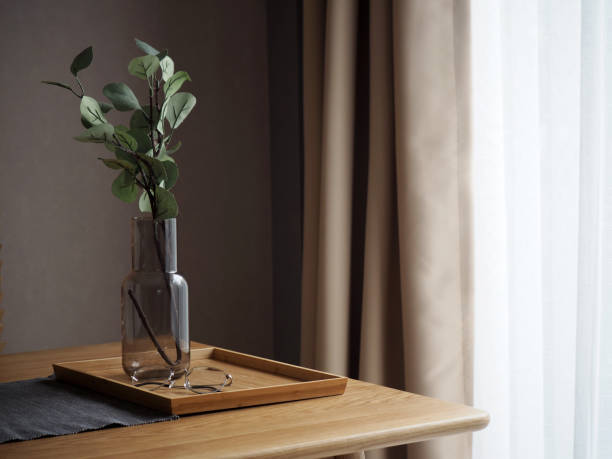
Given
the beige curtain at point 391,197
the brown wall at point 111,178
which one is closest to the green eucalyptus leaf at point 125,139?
the beige curtain at point 391,197

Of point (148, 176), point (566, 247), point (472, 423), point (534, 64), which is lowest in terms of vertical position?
point (472, 423)

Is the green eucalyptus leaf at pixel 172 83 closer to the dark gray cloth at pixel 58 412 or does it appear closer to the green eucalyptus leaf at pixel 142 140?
the green eucalyptus leaf at pixel 142 140

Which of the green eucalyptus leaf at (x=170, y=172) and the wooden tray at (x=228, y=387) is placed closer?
the wooden tray at (x=228, y=387)

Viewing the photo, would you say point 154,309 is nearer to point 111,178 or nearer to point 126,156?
point 126,156

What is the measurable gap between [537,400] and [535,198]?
43 cm

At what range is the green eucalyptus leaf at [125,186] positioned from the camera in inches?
47.6

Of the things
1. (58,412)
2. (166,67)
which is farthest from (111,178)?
(58,412)

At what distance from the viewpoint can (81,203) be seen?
2498mm

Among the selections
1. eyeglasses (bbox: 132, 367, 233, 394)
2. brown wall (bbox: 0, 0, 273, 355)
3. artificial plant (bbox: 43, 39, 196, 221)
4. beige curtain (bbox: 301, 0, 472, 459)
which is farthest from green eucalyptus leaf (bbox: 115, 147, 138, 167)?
brown wall (bbox: 0, 0, 273, 355)

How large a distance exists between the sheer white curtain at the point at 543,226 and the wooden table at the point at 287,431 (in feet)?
1.78

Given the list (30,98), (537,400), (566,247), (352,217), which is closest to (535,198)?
(566,247)

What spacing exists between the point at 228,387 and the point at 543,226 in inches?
31.1

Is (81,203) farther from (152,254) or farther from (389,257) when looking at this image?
(152,254)

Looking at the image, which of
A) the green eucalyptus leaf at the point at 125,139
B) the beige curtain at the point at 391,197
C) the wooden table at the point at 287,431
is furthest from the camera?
the beige curtain at the point at 391,197
